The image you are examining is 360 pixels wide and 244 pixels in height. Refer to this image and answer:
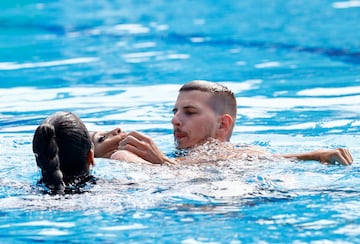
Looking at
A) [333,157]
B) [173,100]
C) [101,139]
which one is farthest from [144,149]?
[173,100]

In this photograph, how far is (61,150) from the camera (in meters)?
3.88

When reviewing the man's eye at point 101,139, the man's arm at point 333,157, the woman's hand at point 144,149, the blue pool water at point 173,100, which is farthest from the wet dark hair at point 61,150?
the man's arm at point 333,157

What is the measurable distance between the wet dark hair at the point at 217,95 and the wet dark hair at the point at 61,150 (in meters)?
1.27

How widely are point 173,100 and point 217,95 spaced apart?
5.70 ft

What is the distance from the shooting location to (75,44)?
10.0 meters

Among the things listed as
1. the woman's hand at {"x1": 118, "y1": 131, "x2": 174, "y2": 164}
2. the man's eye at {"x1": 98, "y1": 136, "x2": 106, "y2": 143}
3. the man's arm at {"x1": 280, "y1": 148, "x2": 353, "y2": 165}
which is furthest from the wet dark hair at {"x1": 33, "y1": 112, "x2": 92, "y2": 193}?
the man's arm at {"x1": 280, "y1": 148, "x2": 353, "y2": 165}

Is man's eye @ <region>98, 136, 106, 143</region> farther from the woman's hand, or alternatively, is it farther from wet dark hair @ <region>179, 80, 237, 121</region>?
wet dark hair @ <region>179, 80, 237, 121</region>

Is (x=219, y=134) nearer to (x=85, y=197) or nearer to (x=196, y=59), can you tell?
(x=85, y=197)

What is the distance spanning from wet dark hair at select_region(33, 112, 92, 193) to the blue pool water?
0.10 metres

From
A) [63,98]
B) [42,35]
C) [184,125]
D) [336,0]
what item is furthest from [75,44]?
[184,125]

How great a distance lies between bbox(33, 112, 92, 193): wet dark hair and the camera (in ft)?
12.4

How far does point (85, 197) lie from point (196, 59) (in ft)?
16.6

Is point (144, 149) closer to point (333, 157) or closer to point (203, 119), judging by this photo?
point (203, 119)

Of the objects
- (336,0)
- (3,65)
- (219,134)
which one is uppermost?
(336,0)
